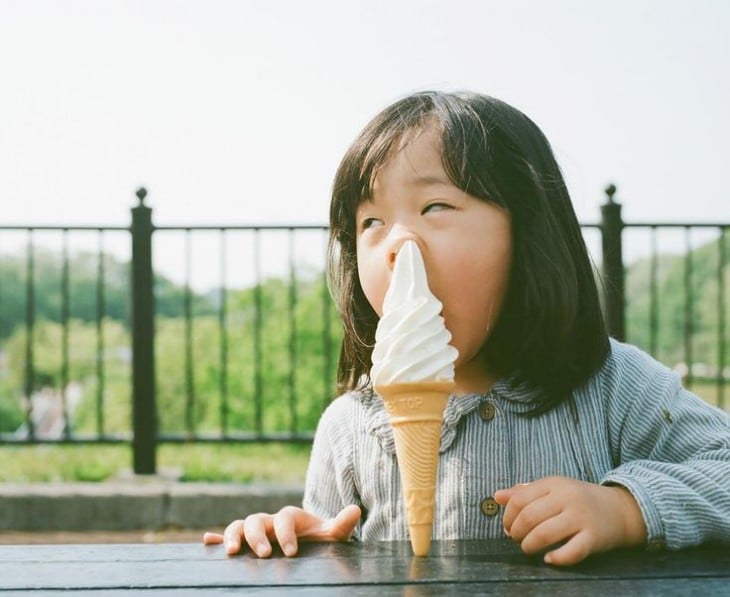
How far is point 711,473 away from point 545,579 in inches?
15.9

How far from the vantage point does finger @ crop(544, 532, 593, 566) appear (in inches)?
43.1

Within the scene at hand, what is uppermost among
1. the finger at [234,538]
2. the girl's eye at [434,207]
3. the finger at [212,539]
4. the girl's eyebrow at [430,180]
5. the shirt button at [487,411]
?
the girl's eyebrow at [430,180]

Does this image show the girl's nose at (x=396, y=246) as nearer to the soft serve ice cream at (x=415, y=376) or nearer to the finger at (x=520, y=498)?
the soft serve ice cream at (x=415, y=376)

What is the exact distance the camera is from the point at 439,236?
1.31m

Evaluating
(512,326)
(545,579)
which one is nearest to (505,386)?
(512,326)

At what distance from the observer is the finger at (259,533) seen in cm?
121

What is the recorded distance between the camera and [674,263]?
18.4ft

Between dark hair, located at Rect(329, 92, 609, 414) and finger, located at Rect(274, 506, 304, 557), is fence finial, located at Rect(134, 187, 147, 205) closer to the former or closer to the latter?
dark hair, located at Rect(329, 92, 609, 414)

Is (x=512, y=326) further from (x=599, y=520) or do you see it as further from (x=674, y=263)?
(x=674, y=263)

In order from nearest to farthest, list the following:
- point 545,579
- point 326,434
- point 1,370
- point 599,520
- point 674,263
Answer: point 545,579, point 599,520, point 326,434, point 674,263, point 1,370

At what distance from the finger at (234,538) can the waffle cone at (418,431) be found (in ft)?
0.80

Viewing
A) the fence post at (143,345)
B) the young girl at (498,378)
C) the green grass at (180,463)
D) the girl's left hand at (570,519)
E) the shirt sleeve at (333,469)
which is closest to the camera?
the girl's left hand at (570,519)

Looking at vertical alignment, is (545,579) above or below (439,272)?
below

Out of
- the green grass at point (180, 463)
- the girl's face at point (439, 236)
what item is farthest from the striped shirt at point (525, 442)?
the green grass at point (180, 463)
